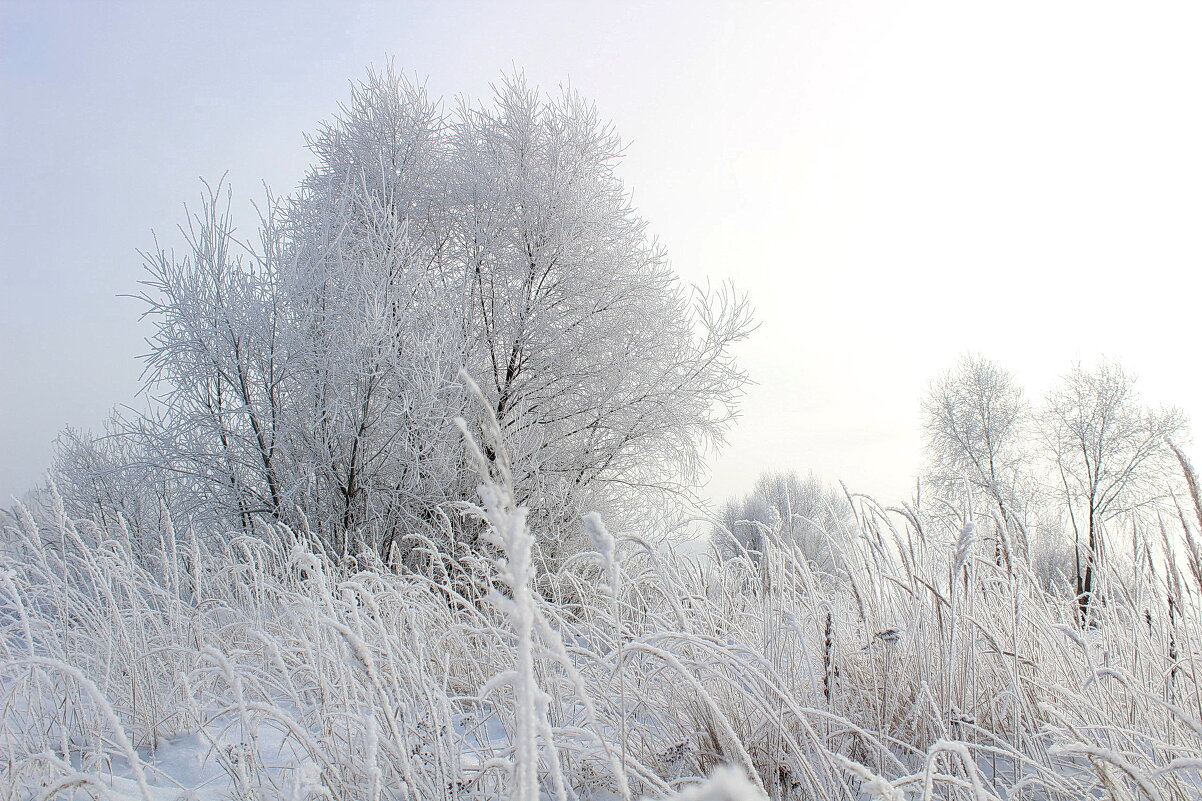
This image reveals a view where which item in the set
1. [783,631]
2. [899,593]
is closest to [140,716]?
[783,631]

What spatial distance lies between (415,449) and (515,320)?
285 centimetres

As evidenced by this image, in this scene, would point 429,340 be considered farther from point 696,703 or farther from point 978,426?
point 978,426

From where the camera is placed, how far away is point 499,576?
64 centimetres

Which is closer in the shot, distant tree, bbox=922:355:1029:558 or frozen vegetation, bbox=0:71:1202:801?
frozen vegetation, bbox=0:71:1202:801

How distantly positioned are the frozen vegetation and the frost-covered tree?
0.05 meters

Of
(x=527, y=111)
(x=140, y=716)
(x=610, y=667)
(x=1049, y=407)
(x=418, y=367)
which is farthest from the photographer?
(x=1049, y=407)

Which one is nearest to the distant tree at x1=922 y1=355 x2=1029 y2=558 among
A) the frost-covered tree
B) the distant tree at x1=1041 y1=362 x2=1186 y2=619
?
the distant tree at x1=1041 y1=362 x2=1186 y2=619

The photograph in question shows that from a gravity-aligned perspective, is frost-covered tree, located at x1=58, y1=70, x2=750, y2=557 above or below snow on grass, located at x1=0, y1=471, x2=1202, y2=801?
above

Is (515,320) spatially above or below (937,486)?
above

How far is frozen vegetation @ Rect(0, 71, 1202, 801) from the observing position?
1393mm

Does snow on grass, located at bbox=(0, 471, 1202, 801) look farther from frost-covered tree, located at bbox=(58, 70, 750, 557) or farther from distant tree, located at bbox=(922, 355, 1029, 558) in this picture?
distant tree, located at bbox=(922, 355, 1029, 558)

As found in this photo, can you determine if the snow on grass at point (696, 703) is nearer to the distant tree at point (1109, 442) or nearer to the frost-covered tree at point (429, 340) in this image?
the frost-covered tree at point (429, 340)

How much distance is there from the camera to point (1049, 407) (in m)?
18.3

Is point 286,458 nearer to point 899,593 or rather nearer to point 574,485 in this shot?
point 574,485
